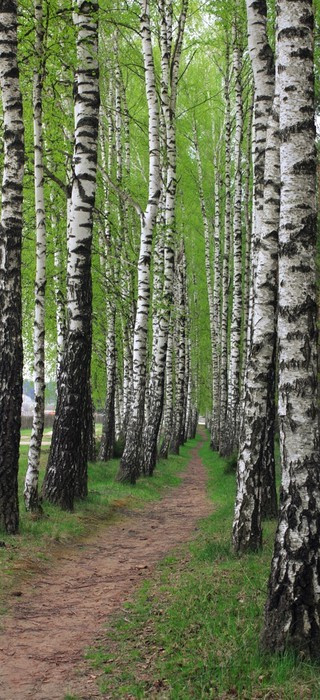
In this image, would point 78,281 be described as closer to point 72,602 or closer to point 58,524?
point 58,524

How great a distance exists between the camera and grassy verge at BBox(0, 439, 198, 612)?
24.7ft

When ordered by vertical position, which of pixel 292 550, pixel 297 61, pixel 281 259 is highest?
pixel 297 61

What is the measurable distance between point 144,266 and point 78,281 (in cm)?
415

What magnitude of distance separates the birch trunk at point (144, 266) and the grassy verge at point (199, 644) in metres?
7.74

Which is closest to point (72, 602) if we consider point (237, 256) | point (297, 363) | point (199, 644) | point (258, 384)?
point (199, 644)

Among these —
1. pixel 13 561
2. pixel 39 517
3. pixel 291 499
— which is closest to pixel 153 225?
pixel 39 517

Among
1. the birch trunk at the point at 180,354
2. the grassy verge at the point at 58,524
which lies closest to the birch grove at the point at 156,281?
the grassy verge at the point at 58,524

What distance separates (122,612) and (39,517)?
3.61 meters

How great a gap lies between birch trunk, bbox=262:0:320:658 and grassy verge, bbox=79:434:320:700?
29cm

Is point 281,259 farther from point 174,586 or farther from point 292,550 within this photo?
point 174,586

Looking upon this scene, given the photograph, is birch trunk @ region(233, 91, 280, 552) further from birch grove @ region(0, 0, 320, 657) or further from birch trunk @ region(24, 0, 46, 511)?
birch trunk @ region(24, 0, 46, 511)

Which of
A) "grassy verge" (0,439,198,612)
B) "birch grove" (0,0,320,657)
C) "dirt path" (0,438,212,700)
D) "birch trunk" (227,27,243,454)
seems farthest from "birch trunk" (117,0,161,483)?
"dirt path" (0,438,212,700)

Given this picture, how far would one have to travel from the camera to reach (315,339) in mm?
4699

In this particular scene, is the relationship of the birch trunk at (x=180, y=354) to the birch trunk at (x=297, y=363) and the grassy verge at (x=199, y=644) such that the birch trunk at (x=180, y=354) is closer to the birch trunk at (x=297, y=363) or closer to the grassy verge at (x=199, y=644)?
the grassy verge at (x=199, y=644)
